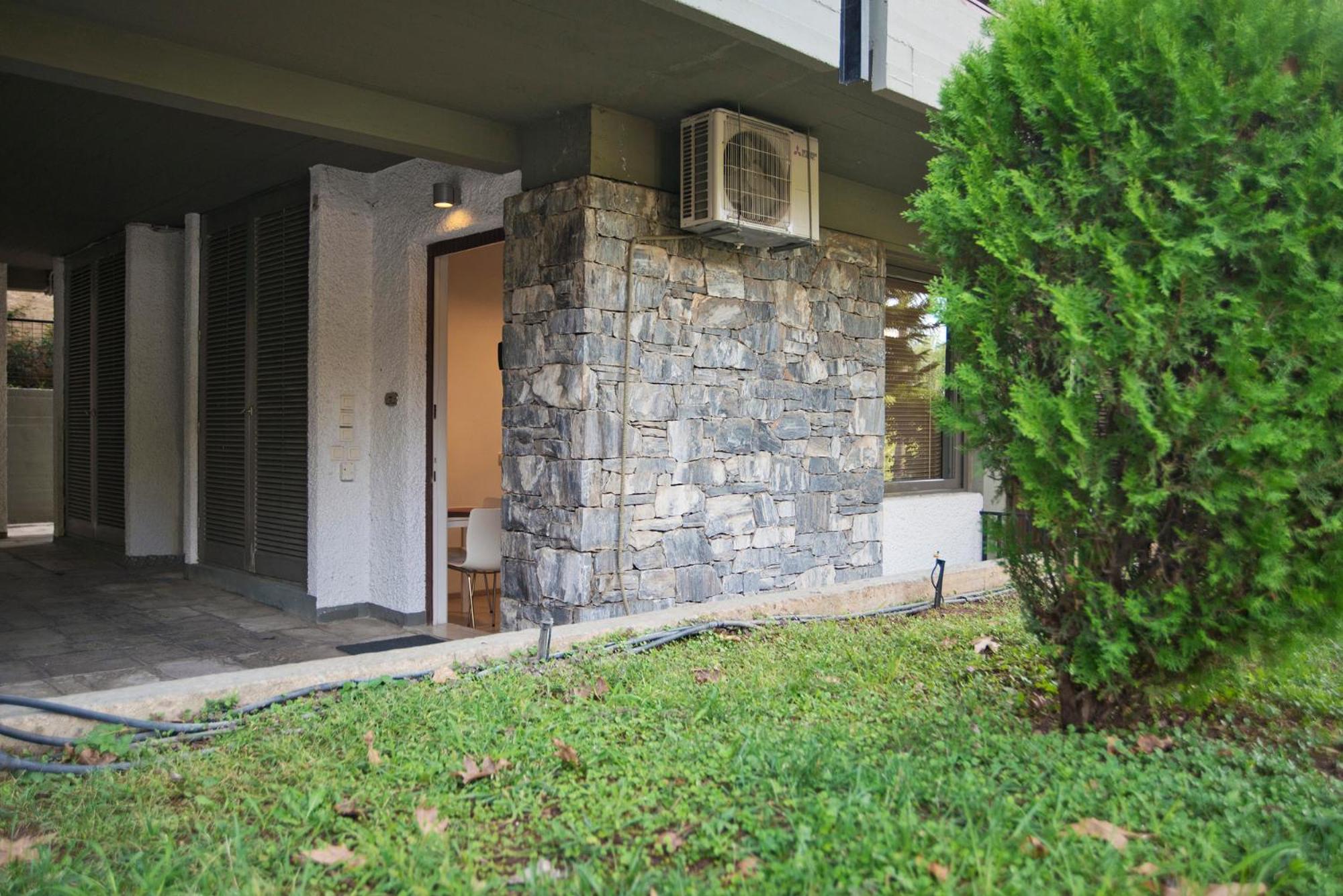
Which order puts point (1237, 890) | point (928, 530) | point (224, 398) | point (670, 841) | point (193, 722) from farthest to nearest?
point (928, 530) < point (224, 398) < point (193, 722) < point (670, 841) < point (1237, 890)

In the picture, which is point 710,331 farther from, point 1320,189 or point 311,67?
point 1320,189

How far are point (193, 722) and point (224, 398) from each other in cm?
430

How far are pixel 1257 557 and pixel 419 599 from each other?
422 cm

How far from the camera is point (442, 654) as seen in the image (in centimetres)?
313

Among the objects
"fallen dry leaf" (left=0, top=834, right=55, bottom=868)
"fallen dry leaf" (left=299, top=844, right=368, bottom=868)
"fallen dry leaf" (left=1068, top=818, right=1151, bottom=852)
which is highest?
"fallen dry leaf" (left=1068, top=818, right=1151, bottom=852)

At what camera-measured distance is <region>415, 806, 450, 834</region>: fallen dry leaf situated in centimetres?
184

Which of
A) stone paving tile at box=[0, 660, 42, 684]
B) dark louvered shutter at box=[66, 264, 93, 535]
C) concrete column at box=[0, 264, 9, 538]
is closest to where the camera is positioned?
stone paving tile at box=[0, 660, 42, 684]

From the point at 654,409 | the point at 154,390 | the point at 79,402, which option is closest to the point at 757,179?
the point at 654,409

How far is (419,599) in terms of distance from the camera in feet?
17.3

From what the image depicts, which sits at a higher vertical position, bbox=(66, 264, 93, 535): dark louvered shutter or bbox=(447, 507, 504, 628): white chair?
bbox=(66, 264, 93, 535): dark louvered shutter

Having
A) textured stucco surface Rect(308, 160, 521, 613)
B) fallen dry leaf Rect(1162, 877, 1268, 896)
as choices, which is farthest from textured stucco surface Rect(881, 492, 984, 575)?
fallen dry leaf Rect(1162, 877, 1268, 896)

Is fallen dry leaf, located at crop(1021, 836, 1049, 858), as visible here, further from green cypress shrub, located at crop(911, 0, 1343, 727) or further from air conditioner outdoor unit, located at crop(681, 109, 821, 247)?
air conditioner outdoor unit, located at crop(681, 109, 821, 247)

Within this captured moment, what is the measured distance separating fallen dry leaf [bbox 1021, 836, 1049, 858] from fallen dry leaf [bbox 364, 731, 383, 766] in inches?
55.3

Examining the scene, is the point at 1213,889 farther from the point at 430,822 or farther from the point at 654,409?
the point at 654,409
